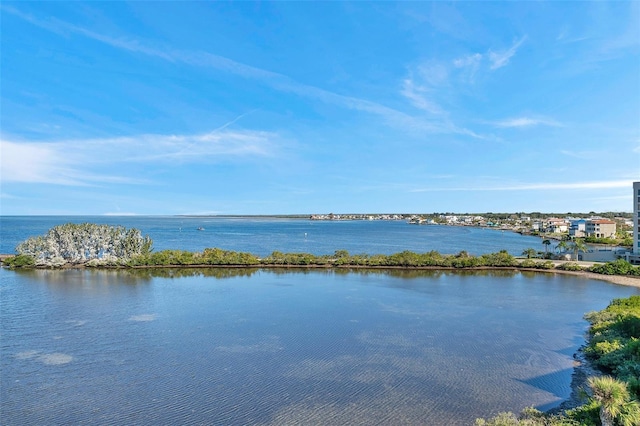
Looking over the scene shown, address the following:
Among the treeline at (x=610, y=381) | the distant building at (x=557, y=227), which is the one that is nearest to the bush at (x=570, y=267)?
the treeline at (x=610, y=381)

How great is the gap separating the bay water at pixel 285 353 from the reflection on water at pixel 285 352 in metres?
0.07

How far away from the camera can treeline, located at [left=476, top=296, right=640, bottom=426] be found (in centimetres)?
809

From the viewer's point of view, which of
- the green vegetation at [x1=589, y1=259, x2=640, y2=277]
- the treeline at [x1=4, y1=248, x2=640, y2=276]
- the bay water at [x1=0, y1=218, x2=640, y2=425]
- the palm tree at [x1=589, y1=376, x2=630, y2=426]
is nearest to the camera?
the palm tree at [x1=589, y1=376, x2=630, y2=426]

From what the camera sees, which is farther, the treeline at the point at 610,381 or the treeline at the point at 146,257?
the treeline at the point at 146,257

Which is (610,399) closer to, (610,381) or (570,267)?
(610,381)

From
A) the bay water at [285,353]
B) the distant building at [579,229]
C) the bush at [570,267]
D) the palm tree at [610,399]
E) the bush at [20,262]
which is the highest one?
the distant building at [579,229]

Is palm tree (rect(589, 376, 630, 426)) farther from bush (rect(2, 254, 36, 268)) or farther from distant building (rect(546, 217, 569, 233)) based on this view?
distant building (rect(546, 217, 569, 233))

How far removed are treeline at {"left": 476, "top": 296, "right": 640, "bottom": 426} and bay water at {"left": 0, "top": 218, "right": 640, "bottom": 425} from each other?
1.32 meters

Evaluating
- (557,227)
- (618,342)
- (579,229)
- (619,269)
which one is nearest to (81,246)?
(618,342)

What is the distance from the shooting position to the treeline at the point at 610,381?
319 inches

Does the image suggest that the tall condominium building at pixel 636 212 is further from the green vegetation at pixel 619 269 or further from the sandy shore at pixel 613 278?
the sandy shore at pixel 613 278

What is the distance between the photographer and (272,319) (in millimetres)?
22641

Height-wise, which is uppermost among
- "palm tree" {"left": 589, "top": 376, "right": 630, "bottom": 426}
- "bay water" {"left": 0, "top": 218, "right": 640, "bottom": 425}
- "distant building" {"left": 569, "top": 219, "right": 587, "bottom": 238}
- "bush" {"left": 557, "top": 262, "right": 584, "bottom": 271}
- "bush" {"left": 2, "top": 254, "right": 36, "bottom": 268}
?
"distant building" {"left": 569, "top": 219, "right": 587, "bottom": 238}

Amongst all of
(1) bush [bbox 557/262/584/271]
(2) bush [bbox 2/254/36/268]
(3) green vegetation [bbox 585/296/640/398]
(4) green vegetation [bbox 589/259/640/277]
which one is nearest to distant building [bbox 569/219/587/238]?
(1) bush [bbox 557/262/584/271]
